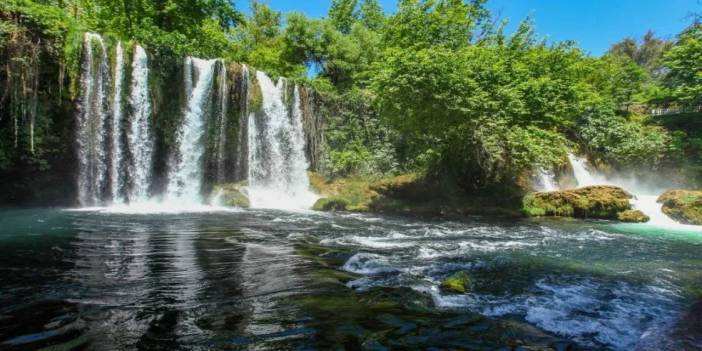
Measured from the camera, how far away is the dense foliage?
16.8 m

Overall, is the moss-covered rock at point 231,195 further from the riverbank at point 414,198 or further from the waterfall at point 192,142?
the riverbank at point 414,198

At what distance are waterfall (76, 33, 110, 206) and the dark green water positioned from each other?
18.7 ft

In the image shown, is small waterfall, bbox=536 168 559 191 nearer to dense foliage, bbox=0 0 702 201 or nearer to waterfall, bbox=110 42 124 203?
dense foliage, bbox=0 0 702 201

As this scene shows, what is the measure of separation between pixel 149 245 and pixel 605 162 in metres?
26.7

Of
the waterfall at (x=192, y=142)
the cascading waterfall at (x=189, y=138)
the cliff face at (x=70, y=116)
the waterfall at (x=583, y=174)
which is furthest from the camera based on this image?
the waterfall at (x=583, y=174)

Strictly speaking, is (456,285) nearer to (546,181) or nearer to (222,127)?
(222,127)

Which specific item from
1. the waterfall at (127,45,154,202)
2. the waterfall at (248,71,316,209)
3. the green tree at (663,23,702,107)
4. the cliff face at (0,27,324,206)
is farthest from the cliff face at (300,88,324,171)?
the green tree at (663,23,702,107)

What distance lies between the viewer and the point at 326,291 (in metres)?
5.30

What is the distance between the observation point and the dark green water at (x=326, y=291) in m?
3.84

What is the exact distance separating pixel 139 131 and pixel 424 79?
11.7 meters

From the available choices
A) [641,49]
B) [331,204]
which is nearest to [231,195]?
[331,204]

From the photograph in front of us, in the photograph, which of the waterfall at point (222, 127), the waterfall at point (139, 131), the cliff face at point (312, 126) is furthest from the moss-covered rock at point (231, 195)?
the cliff face at point (312, 126)

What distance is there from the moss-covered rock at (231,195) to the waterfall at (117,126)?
12.1ft

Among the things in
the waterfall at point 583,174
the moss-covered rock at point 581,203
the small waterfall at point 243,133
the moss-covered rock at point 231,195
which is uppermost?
the small waterfall at point 243,133
